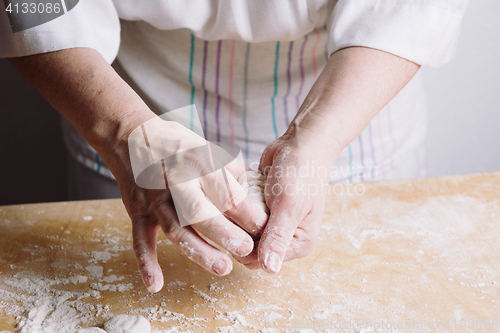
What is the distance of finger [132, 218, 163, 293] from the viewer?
60 centimetres

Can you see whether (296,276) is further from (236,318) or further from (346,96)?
(346,96)

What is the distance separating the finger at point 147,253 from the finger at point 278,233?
0.16 metres

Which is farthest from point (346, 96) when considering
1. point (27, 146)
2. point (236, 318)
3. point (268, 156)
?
point (27, 146)

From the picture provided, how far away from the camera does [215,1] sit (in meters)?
0.86

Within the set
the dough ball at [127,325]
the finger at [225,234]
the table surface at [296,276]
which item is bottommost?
the table surface at [296,276]

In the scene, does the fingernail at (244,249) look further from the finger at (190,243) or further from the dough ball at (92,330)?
the dough ball at (92,330)

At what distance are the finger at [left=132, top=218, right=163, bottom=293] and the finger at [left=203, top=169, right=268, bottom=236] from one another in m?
0.11

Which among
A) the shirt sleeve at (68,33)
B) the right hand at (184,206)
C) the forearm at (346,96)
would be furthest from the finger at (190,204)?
the shirt sleeve at (68,33)

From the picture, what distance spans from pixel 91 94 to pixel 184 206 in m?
0.27

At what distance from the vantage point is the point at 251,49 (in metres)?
0.98

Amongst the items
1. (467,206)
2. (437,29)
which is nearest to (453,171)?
(467,206)

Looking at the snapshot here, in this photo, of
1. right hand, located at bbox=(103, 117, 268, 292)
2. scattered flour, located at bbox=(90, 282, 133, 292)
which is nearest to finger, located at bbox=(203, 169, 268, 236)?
right hand, located at bbox=(103, 117, 268, 292)

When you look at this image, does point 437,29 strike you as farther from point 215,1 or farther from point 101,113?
point 101,113

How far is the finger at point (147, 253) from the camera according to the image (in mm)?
603
